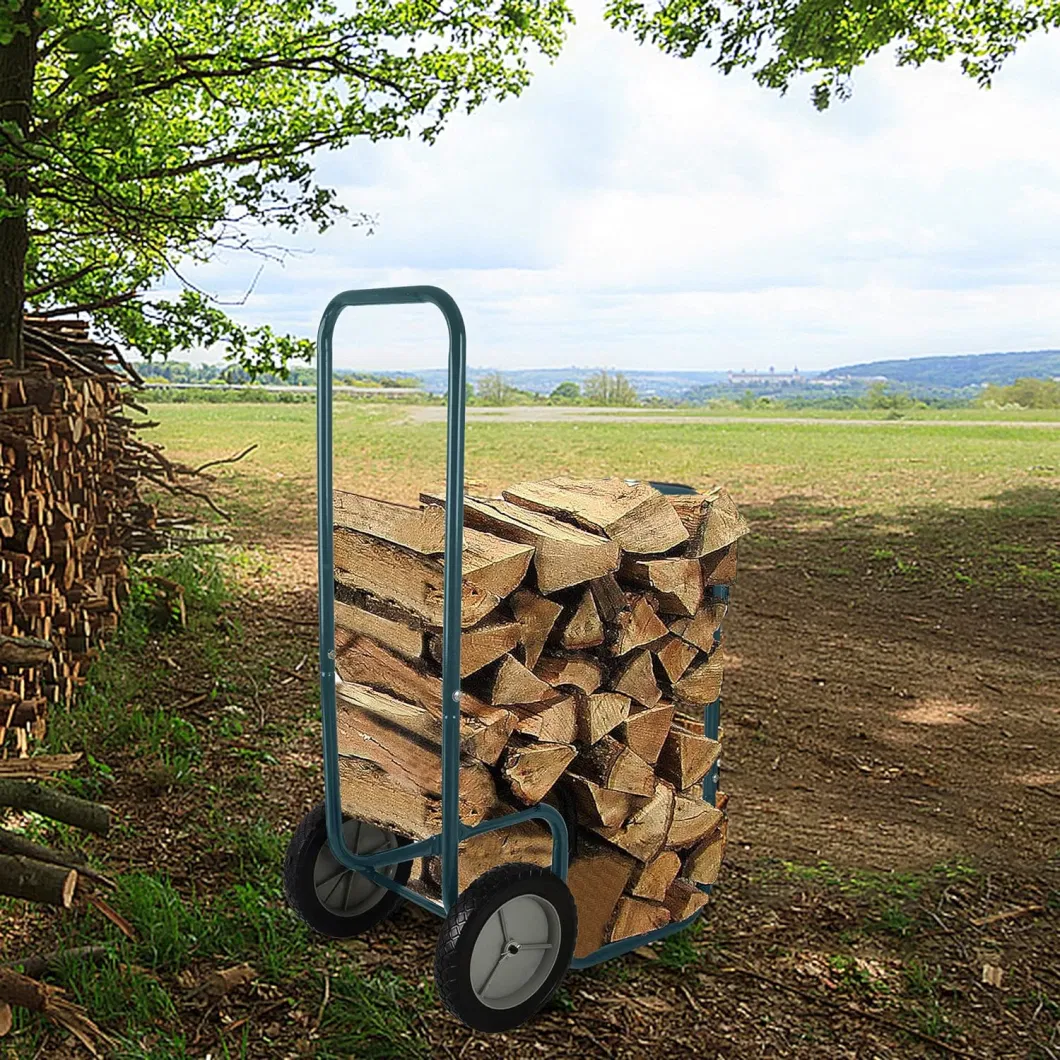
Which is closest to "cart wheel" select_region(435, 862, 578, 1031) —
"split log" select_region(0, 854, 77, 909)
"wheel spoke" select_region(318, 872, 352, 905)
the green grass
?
"wheel spoke" select_region(318, 872, 352, 905)

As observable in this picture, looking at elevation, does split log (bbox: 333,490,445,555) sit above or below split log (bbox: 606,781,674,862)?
above

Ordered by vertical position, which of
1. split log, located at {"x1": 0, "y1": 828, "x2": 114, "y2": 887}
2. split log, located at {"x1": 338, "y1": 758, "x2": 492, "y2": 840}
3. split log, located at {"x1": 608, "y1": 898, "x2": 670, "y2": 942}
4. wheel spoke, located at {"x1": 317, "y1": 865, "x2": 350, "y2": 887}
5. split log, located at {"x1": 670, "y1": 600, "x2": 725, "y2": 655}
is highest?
split log, located at {"x1": 670, "y1": 600, "x2": 725, "y2": 655}

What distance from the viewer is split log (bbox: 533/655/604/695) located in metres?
2.68

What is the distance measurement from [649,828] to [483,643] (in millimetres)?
759

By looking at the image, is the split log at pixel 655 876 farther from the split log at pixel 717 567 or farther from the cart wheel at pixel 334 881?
the split log at pixel 717 567

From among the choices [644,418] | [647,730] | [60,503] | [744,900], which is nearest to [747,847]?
[744,900]

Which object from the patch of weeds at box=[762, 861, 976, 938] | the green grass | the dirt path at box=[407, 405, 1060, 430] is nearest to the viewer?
the patch of weeds at box=[762, 861, 976, 938]

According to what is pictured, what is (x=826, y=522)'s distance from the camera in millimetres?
11273

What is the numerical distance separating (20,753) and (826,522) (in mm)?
8723

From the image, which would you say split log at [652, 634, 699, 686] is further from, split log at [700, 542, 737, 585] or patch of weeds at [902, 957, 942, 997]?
patch of weeds at [902, 957, 942, 997]

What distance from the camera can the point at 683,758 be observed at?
2.95 metres

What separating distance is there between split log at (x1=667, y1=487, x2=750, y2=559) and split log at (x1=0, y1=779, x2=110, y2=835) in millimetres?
1584

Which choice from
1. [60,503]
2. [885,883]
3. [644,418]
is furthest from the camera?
[644,418]

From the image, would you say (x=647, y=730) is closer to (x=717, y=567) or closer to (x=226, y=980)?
(x=717, y=567)
